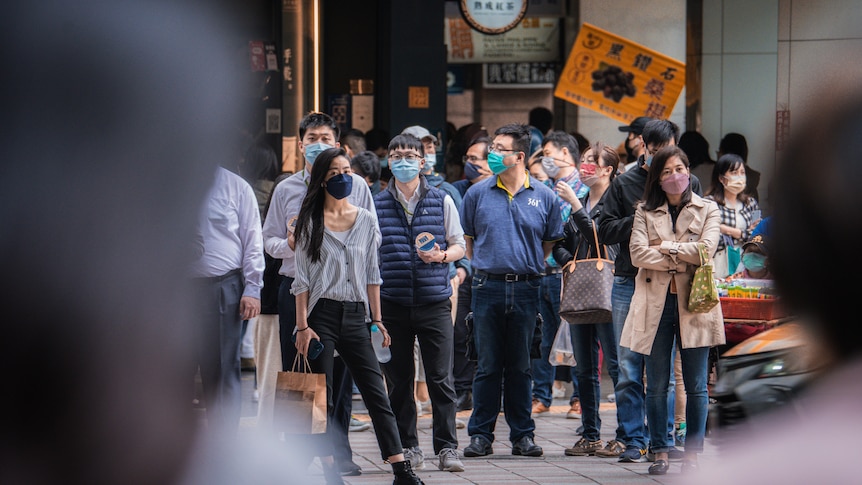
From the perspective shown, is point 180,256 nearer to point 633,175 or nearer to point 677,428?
point 633,175

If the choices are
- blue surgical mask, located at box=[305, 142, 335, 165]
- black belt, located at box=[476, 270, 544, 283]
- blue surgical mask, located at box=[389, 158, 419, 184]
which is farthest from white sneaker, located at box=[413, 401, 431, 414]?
blue surgical mask, located at box=[305, 142, 335, 165]

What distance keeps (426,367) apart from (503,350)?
25.4 inches

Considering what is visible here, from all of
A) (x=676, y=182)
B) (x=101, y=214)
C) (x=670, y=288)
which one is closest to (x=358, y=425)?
(x=670, y=288)

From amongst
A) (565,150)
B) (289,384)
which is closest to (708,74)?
(565,150)

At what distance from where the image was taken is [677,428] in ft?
26.5

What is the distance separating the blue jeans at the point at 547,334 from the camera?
947cm

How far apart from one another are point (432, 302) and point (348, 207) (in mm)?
962

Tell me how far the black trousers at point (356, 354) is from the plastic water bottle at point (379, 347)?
57 centimetres

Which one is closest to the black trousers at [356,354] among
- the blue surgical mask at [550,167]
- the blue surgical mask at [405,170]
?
the blue surgical mask at [405,170]

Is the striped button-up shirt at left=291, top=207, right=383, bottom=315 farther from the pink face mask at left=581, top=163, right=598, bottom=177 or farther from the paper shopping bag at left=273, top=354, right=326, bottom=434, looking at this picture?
the pink face mask at left=581, top=163, right=598, bottom=177

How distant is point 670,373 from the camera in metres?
7.19

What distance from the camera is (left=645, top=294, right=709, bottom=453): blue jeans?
7.05 metres

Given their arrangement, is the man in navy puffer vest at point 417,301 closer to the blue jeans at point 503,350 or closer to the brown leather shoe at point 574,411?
the blue jeans at point 503,350

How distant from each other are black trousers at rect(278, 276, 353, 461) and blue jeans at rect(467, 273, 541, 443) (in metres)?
0.94
